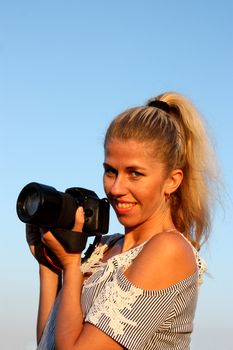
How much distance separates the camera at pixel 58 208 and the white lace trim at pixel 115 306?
37cm

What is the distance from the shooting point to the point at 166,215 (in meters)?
3.65

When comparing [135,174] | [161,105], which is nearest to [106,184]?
[135,174]

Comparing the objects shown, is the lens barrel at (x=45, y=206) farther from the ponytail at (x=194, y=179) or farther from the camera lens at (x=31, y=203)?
the ponytail at (x=194, y=179)

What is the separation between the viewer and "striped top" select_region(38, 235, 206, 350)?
10.6ft

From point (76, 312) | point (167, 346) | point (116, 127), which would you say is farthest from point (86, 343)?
point (116, 127)

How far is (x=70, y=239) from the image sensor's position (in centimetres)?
349

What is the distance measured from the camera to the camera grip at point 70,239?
11.4 feet

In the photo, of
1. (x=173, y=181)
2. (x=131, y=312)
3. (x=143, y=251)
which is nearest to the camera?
(x=131, y=312)

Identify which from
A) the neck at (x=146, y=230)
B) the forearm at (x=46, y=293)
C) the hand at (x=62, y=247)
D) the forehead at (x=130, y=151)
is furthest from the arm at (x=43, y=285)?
the forehead at (x=130, y=151)

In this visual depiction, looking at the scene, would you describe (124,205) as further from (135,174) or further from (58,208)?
(58,208)

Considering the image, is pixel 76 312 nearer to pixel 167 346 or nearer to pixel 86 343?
pixel 86 343

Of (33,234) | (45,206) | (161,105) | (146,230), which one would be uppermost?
(161,105)

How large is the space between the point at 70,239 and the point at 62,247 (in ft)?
0.18

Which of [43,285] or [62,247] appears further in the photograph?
[43,285]
